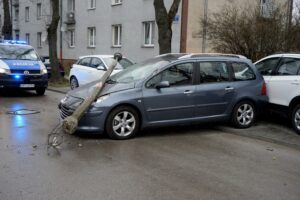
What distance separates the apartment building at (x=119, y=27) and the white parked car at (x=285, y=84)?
5983 millimetres

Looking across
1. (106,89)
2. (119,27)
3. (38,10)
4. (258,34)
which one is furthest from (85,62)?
(38,10)

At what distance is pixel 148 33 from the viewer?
972 inches

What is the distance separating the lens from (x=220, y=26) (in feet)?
48.9

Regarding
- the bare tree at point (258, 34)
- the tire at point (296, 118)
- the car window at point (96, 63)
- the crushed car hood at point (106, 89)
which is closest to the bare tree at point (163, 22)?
the bare tree at point (258, 34)

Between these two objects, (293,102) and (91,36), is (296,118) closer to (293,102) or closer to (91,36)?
(293,102)

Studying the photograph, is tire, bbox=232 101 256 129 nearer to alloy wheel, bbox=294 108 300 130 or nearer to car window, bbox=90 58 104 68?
alloy wheel, bbox=294 108 300 130

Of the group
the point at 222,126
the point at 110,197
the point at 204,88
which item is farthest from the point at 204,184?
the point at 222,126

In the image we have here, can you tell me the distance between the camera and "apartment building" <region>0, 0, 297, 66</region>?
2189 centimetres

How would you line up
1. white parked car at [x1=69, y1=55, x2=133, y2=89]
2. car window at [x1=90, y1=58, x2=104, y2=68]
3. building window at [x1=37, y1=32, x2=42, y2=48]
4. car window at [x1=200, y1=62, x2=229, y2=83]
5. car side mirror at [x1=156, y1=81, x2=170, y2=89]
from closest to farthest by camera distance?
car side mirror at [x1=156, y1=81, x2=170, y2=89], car window at [x1=200, y1=62, x2=229, y2=83], white parked car at [x1=69, y1=55, x2=133, y2=89], car window at [x1=90, y1=58, x2=104, y2=68], building window at [x1=37, y1=32, x2=42, y2=48]

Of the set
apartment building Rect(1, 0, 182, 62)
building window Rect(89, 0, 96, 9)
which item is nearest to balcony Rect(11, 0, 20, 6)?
apartment building Rect(1, 0, 182, 62)

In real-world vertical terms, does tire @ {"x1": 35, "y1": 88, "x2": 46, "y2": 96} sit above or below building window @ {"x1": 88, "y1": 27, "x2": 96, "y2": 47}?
below

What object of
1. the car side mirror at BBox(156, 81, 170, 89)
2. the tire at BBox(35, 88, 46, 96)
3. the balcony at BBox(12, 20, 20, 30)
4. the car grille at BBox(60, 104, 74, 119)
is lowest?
the tire at BBox(35, 88, 46, 96)

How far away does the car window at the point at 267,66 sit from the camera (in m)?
9.24

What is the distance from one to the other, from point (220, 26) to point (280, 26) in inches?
93.1
